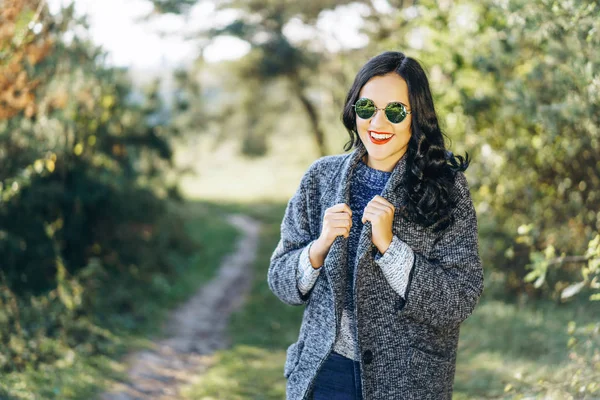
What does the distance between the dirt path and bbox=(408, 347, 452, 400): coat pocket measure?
3653 mm

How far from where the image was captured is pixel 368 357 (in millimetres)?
2102

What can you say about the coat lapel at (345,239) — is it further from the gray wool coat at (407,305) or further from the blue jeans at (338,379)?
the blue jeans at (338,379)

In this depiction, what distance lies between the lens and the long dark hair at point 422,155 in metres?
2.10

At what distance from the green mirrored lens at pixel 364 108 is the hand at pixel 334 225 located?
1.03 ft

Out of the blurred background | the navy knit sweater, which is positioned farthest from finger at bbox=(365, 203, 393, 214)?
the blurred background

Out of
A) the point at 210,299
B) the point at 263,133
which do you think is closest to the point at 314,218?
the point at 210,299

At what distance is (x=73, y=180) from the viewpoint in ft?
24.7

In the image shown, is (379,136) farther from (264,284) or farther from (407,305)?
(264,284)

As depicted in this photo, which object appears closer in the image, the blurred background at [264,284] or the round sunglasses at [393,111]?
the round sunglasses at [393,111]

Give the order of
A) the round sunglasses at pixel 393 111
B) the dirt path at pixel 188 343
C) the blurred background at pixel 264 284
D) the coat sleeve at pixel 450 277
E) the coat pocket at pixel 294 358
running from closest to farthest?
the coat sleeve at pixel 450 277 → the round sunglasses at pixel 393 111 → the coat pocket at pixel 294 358 → the blurred background at pixel 264 284 → the dirt path at pixel 188 343

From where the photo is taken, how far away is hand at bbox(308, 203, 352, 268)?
209 centimetres

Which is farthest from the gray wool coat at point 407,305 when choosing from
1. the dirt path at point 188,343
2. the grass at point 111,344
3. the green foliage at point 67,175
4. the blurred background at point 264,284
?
the dirt path at point 188,343

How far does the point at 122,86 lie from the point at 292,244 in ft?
26.8

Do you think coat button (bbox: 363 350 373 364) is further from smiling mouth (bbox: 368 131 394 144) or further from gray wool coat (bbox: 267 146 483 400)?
smiling mouth (bbox: 368 131 394 144)
